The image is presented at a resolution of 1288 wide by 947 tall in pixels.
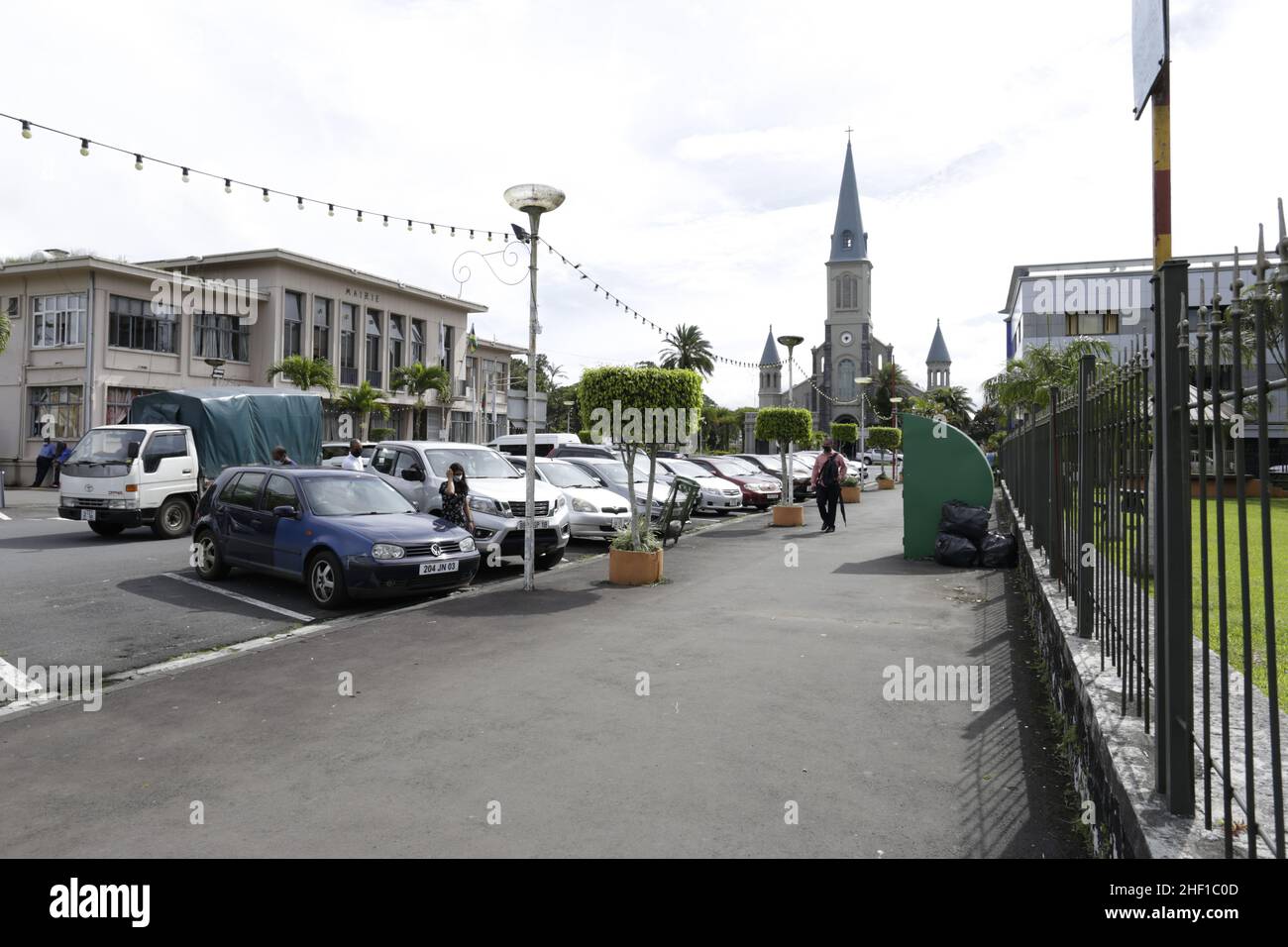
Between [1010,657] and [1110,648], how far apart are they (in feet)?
8.29

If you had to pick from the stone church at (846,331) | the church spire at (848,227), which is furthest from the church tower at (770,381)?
the church spire at (848,227)

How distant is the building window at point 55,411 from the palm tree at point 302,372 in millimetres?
6655

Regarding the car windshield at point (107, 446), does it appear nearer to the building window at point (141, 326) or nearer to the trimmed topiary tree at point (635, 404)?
the trimmed topiary tree at point (635, 404)

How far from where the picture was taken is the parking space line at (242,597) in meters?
9.15

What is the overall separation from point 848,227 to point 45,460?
84392mm

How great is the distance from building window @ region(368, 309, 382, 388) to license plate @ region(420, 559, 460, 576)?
34.1 m

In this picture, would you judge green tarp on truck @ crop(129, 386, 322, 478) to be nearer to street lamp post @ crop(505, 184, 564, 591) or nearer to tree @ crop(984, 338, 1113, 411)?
street lamp post @ crop(505, 184, 564, 591)

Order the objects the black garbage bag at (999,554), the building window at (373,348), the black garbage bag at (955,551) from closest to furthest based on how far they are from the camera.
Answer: the black garbage bag at (999,554) → the black garbage bag at (955,551) → the building window at (373,348)

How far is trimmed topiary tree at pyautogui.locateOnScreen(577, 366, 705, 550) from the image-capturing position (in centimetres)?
1096

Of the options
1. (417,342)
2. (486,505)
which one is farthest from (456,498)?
(417,342)

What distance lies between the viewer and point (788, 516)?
742 inches

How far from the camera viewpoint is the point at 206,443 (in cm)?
1745
